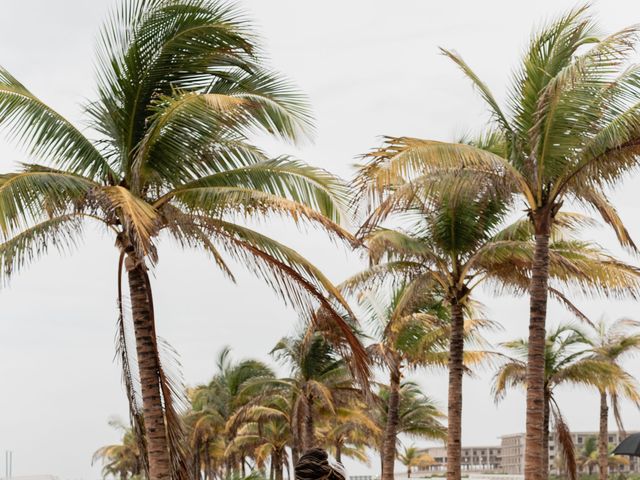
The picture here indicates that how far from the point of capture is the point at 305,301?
11.4 meters

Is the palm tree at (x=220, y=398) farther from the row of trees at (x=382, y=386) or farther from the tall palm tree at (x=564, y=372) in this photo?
the tall palm tree at (x=564, y=372)

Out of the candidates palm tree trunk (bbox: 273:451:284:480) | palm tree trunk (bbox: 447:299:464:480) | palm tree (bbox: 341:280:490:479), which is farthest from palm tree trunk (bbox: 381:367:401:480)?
palm tree trunk (bbox: 273:451:284:480)

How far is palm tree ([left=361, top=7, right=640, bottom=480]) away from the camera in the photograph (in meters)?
13.3

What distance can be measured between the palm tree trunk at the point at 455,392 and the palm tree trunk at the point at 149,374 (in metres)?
9.61

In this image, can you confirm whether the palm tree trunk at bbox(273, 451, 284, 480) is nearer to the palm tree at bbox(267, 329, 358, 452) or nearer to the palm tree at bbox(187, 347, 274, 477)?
the palm tree at bbox(187, 347, 274, 477)

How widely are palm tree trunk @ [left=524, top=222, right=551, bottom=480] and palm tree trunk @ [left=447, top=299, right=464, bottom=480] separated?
5.62m

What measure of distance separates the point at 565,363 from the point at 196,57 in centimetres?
2141

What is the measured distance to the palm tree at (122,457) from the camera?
74.4 metres

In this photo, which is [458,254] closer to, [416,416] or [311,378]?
[311,378]

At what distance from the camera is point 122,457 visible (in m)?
82.0

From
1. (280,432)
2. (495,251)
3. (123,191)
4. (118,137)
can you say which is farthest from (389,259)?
(280,432)

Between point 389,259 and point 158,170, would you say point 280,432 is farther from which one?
point 158,170

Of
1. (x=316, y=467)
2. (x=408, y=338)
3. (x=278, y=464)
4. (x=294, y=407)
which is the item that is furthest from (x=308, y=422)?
(x=316, y=467)

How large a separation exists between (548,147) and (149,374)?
689 centimetres
